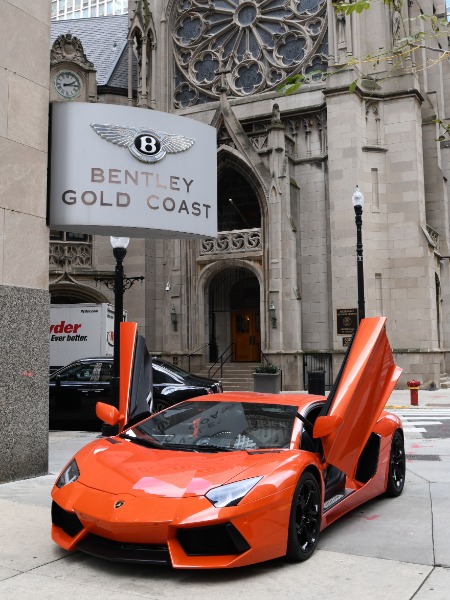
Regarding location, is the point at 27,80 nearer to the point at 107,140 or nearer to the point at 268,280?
the point at 107,140

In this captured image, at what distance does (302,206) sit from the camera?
27.6 meters

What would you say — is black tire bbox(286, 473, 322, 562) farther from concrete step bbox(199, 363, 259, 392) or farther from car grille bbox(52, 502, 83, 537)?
concrete step bbox(199, 363, 259, 392)

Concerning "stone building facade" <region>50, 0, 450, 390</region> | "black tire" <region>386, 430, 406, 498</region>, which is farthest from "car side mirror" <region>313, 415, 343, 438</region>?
"stone building facade" <region>50, 0, 450, 390</region>

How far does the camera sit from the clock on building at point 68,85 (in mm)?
31688

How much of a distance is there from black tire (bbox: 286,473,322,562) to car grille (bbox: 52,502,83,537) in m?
1.50

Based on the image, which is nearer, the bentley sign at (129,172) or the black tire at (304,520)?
the black tire at (304,520)

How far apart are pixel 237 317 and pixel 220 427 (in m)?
24.8

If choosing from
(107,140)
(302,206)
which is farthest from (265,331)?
(107,140)

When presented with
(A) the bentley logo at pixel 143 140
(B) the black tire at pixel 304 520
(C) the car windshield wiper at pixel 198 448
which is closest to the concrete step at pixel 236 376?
(A) the bentley logo at pixel 143 140

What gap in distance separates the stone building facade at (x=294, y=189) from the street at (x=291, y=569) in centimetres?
1951

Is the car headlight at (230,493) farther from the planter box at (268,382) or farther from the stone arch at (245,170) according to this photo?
the stone arch at (245,170)

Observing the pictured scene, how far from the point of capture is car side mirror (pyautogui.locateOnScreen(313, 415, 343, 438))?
5254mm

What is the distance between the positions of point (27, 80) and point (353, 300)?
18680 millimetres

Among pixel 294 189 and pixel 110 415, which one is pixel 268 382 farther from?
pixel 110 415
